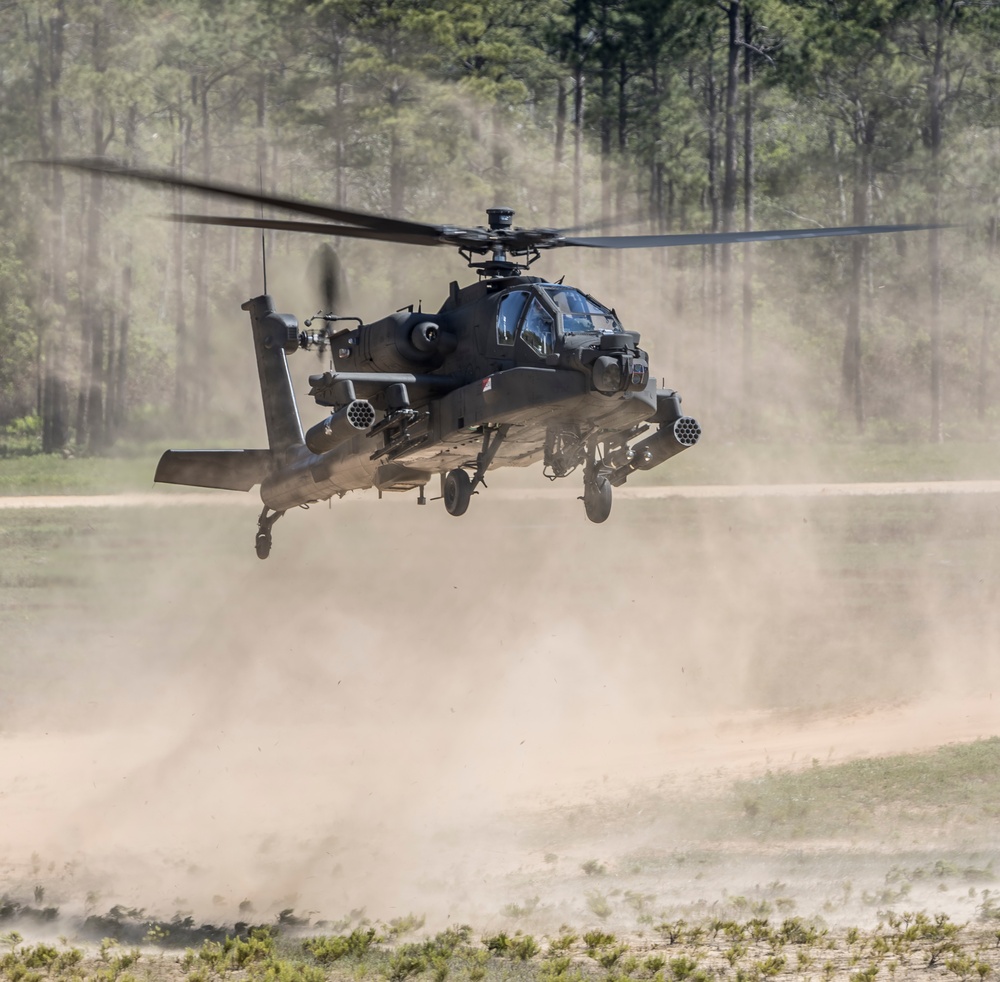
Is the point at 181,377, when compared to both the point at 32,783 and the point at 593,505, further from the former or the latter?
the point at 593,505

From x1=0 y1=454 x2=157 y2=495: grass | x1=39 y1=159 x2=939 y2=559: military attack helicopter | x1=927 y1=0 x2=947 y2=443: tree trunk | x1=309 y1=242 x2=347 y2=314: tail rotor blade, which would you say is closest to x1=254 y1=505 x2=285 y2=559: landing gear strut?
x1=39 y1=159 x2=939 y2=559: military attack helicopter

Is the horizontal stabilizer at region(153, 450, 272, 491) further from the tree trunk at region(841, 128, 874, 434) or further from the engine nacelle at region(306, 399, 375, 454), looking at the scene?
the tree trunk at region(841, 128, 874, 434)

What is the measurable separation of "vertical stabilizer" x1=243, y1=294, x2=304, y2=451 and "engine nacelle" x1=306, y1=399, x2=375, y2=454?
6.38 ft

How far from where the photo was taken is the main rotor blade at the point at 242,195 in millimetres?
12055

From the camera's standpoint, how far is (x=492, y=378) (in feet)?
48.1

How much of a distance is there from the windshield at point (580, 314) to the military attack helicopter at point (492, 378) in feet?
0.04

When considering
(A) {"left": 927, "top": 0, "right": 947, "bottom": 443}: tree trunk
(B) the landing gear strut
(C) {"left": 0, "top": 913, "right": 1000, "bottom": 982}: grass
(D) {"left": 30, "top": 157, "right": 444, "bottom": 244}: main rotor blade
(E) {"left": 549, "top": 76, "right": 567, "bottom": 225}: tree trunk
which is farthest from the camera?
(E) {"left": 549, "top": 76, "right": 567, "bottom": 225}: tree trunk

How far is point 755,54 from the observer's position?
167 feet

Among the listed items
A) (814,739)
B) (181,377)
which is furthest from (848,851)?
(181,377)

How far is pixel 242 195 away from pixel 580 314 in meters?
3.83

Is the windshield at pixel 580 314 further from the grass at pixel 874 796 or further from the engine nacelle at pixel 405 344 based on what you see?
the grass at pixel 874 796

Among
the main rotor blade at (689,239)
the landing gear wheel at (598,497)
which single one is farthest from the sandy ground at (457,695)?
the main rotor blade at (689,239)

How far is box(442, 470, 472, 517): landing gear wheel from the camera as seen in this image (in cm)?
1552

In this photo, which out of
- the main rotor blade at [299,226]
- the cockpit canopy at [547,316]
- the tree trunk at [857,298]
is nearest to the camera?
the main rotor blade at [299,226]
